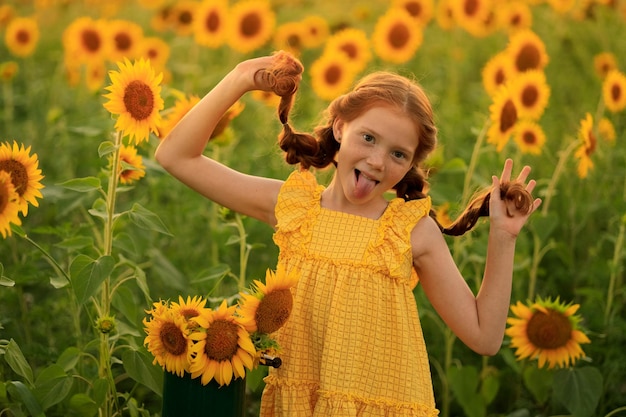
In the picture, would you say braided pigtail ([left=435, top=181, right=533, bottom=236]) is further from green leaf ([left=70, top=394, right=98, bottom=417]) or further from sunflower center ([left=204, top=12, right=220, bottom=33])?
sunflower center ([left=204, top=12, right=220, bottom=33])

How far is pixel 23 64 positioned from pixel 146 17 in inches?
50.8

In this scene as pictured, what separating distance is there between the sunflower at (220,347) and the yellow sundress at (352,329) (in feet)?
0.70

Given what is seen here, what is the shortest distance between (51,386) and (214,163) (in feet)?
2.01

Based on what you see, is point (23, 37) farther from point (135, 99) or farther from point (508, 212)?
→ point (508, 212)

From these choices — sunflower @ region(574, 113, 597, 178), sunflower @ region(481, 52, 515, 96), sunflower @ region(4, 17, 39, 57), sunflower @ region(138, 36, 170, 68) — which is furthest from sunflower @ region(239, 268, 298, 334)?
sunflower @ region(4, 17, 39, 57)

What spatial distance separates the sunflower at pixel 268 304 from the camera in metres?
1.91

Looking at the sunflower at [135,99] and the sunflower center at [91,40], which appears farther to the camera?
the sunflower center at [91,40]

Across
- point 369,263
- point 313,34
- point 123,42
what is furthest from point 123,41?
point 369,263

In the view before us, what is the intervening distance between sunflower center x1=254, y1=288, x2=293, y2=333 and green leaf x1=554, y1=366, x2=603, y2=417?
1.05 metres

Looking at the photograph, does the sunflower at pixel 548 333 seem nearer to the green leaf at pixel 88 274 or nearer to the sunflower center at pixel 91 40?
the green leaf at pixel 88 274

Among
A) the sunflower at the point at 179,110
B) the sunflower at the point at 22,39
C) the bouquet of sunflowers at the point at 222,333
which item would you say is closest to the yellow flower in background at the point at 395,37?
the sunflower at the point at 22,39

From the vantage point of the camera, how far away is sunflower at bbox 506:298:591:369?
2.58 metres

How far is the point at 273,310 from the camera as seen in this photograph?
192 centimetres

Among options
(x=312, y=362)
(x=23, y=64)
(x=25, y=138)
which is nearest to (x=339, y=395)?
(x=312, y=362)
